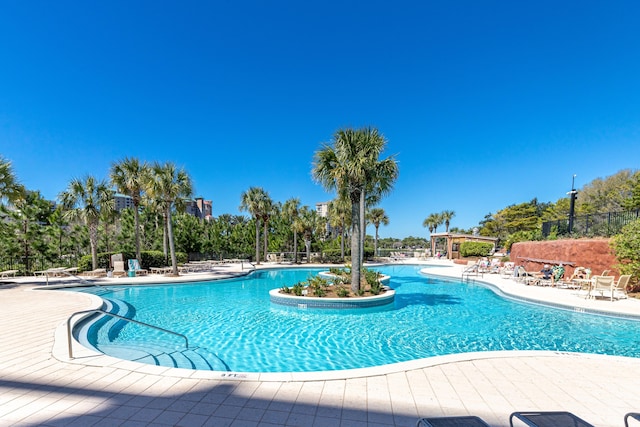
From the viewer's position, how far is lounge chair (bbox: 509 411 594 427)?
2.09 meters

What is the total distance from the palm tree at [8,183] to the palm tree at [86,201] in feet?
13.5

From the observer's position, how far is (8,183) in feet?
42.1

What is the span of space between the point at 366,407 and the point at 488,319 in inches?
290

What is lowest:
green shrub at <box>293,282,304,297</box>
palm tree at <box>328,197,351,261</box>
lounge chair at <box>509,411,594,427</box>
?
green shrub at <box>293,282,304,297</box>

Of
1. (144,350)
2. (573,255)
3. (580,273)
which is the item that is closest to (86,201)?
(144,350)

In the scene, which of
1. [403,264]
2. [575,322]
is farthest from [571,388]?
[403,264]

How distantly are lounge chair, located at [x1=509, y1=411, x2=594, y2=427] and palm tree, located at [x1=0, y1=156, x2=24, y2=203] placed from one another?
18.7 meters

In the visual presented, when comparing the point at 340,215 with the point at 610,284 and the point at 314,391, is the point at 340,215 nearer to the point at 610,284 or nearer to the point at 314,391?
the point at 610,284

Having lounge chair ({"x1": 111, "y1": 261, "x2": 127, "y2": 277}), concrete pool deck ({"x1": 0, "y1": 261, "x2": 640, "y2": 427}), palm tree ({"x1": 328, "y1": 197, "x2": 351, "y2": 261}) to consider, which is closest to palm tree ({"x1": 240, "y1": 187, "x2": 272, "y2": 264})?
palm tree ({"x1": 328, "y1": 197, "x2": 351, "y2": 261})

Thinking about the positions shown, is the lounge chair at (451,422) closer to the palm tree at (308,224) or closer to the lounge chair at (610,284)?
the lounge chair at (610,284)

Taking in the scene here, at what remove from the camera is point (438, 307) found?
1030 centimetres

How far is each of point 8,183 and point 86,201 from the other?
4.50 metres

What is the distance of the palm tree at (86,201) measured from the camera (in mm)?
17203

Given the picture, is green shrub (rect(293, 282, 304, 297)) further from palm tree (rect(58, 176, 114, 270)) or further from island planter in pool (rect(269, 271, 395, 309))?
palm tree (rect(58, 176, 114, 270))
